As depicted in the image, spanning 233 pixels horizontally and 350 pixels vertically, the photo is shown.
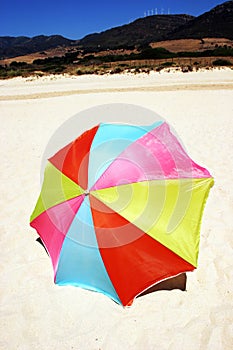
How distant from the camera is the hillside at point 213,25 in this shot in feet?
265

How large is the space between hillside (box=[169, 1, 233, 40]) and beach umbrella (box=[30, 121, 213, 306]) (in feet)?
271

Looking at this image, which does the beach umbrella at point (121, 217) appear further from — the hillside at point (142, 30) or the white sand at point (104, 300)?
the hillside at point (142, 30)

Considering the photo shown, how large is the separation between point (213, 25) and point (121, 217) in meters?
109

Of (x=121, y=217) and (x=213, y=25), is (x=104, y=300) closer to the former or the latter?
(x=121, y=217)

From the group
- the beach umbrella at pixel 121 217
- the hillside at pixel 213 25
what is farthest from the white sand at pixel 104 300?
the hillside at pixel 213 25

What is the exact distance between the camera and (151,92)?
1777cm

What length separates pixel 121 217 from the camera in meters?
3.22

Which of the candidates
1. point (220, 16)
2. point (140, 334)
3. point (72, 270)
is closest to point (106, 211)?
point (72, 270)

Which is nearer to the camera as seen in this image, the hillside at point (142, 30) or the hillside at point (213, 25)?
the hillside at point (213, 25)

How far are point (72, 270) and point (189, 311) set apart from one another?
151cm

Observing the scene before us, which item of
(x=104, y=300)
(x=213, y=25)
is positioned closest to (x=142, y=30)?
(x=213, y=25)

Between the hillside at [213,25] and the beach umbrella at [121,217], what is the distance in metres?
82.7

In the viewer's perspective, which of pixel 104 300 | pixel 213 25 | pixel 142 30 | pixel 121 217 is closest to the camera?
pixel 121 217

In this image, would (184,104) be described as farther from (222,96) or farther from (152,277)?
(152,277)
